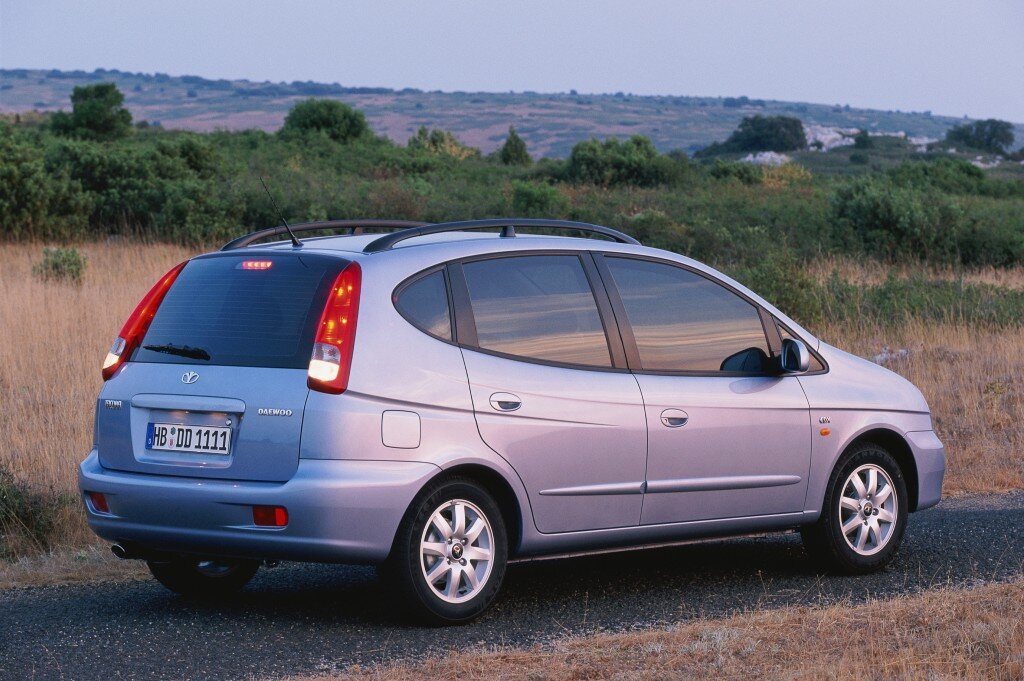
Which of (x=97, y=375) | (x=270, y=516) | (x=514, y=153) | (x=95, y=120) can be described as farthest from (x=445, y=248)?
(x=514, y=153)

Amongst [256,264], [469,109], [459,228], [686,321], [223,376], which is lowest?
[469,109]

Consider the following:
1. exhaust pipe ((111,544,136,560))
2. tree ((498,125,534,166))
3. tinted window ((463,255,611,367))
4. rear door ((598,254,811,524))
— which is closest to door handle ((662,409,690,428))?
rear door ((598,254,811,524))

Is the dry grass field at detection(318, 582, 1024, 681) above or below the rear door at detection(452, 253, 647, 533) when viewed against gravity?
below

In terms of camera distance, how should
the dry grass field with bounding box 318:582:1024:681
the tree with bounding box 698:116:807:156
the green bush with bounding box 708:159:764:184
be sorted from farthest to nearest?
the tree with bounding box 698:116:807:156, the green bush with bounding box 708:159:764:184, the dry grass field with bounding box 318:582:1024:681

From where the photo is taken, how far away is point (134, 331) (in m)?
6.14

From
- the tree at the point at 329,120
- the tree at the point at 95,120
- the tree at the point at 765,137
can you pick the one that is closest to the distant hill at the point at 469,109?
the tree at the point at 765,137

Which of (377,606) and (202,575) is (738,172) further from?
(377,606)

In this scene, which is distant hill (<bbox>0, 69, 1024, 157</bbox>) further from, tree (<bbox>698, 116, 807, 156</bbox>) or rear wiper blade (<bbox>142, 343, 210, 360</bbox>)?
rear wiper blade (<bbox>142, 343, 210, 360</bbox>)

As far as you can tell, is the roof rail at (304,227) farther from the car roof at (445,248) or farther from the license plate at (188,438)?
the license plate at (188,438)

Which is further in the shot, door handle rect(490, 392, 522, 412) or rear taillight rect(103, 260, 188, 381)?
rear taillight rect(103, 260, 188, 381)

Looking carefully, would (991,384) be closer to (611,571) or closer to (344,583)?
(611,571)

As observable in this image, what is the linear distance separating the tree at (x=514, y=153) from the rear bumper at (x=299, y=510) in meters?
48.4

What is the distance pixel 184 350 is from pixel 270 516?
90 cm

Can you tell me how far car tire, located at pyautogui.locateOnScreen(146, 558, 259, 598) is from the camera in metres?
6.61
